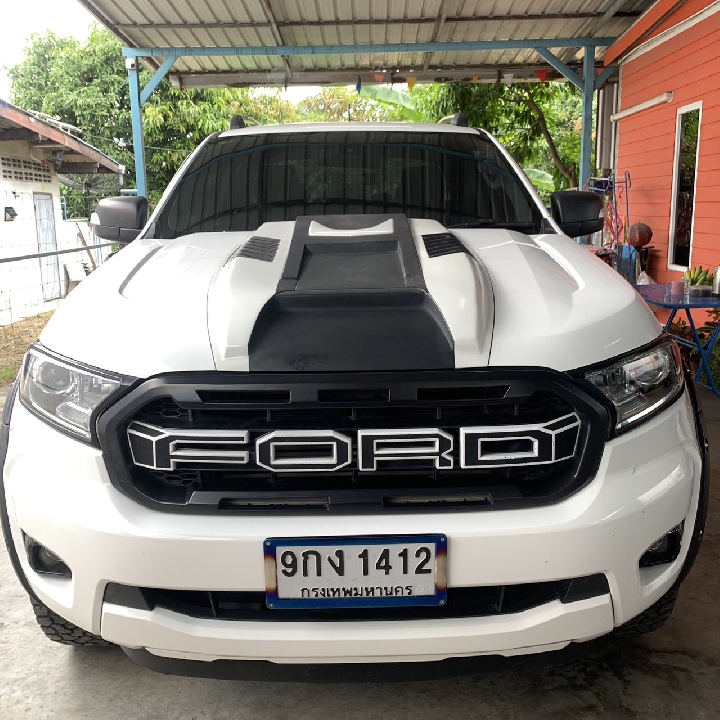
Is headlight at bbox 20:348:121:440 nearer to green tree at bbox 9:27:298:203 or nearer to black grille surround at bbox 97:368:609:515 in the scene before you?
black grille surround at bbox 97:368:609:515

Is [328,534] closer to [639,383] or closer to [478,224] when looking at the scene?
[639,383]

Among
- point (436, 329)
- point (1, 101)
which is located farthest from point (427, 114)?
point (436, 329)

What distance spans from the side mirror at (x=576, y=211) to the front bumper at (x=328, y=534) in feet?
5.01

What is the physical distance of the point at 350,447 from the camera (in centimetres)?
166

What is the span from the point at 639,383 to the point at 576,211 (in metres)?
1.42

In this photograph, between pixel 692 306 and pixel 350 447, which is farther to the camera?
pixel 692 306

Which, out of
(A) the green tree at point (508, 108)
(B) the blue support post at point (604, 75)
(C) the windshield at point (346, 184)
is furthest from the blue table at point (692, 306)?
(A) the green tree at point (508, 108)

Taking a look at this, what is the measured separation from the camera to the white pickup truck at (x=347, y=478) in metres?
1.63

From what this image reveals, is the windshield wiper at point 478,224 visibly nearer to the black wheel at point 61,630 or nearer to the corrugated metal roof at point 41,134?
Answer: the black wheel at point 61,630

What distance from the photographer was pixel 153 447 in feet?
5.47

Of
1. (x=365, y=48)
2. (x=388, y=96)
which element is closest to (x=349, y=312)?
(x=365, y=48)

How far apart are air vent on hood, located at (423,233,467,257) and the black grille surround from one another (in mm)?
597

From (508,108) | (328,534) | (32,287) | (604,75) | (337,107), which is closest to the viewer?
(328,534)

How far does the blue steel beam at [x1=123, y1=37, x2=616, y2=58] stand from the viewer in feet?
26.6
